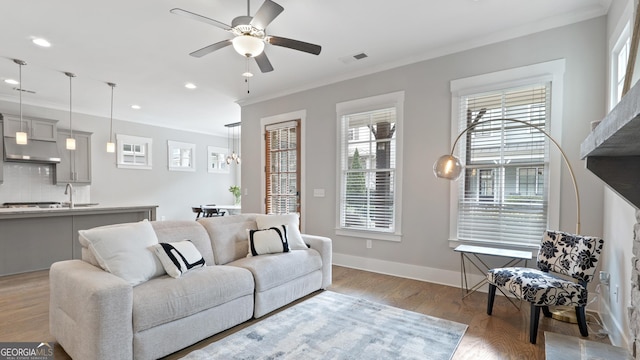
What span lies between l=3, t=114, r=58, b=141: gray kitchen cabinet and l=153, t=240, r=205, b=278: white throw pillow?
533cm

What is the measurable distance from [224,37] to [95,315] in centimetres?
298

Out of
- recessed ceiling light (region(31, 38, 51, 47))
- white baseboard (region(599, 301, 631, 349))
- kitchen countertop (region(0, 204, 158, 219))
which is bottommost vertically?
white baseboard (region(599, 301, 631, 349))

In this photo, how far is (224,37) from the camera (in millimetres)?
3494

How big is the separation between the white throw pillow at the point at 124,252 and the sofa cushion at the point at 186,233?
0.26m

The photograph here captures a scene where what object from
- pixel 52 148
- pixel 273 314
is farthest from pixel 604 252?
pixel 52 148

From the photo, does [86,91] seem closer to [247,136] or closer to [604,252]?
[247,136]

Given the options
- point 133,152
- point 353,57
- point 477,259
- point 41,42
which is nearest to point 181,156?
point 133,152

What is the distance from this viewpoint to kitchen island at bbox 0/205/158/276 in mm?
4066

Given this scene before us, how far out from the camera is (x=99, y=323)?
5.85 feet

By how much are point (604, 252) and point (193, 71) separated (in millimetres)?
5350

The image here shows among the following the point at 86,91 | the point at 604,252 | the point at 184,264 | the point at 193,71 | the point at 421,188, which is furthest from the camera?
the point at 86,91

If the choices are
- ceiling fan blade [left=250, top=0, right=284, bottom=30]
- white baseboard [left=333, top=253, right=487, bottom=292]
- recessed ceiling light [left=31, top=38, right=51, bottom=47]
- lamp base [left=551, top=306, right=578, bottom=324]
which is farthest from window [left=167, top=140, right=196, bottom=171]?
lamp base [left=551, top=306, right=578, bottom=324]

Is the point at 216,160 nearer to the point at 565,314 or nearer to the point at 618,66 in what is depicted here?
the point at 565,314

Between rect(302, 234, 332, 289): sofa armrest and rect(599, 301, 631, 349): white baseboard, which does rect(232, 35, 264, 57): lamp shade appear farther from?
rect(599, 301, 631, 349): white baseboard
